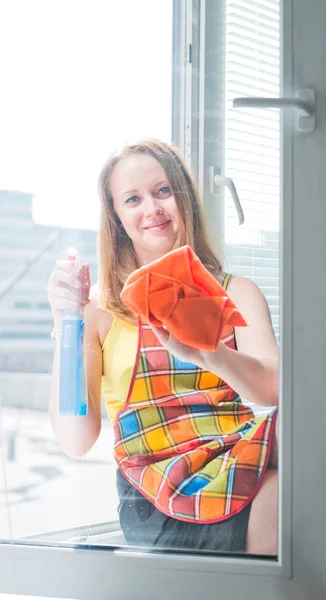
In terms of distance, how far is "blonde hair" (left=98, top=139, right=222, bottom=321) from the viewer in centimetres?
125

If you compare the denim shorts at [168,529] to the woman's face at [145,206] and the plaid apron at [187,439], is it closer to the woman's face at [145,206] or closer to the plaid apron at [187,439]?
the plaid apron at [187,439]

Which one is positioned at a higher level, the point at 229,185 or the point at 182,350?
the point at 229,185

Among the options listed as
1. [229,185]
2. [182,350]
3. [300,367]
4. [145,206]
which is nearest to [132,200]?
[145,206]

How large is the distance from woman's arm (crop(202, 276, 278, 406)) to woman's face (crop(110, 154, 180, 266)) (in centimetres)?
15

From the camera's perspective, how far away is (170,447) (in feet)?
4.10

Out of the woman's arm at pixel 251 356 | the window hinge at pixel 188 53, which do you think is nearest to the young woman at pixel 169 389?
the woman's arm at pixel 251 356

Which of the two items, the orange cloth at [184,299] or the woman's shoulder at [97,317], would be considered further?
the woman's shoulder at [97,317]

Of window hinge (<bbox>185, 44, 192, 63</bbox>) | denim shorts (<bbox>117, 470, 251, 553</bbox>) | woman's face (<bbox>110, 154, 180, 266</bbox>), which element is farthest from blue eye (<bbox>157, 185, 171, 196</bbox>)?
denim shorts (<bbox>117, 470, 251, 553</bbox>)

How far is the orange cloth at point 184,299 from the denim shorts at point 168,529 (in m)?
0.29

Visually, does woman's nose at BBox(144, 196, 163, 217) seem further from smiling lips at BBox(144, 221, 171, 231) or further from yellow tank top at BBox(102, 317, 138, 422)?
yellow tank top at BBox(102, 317, 138, 422)

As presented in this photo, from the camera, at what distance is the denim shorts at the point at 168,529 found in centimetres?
122

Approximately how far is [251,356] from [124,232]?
0.31 m

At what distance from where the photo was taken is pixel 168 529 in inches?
48.9

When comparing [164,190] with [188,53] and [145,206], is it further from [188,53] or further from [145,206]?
[188,53]
